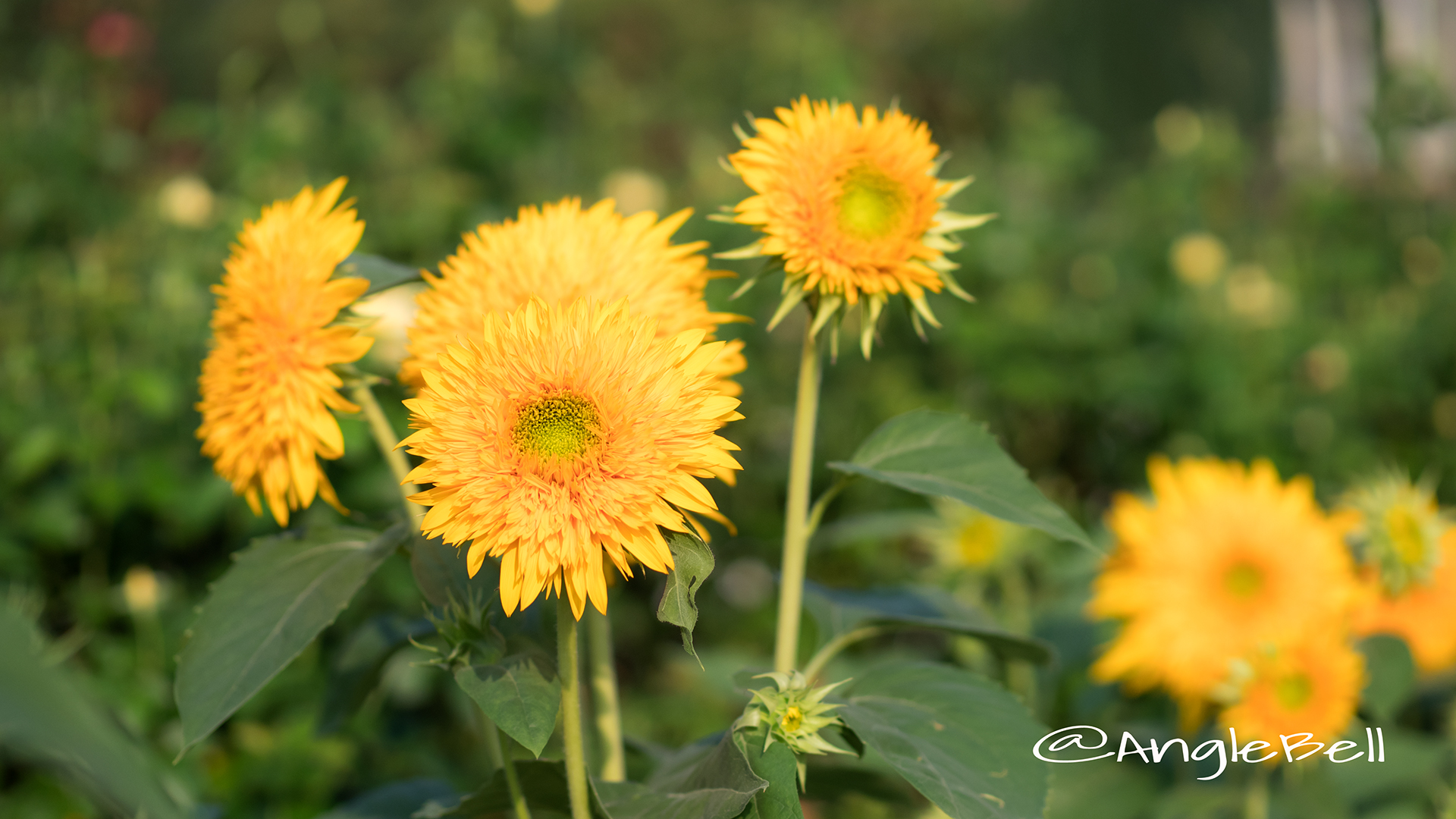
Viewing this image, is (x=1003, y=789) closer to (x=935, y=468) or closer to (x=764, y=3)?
(x=935, y=468)

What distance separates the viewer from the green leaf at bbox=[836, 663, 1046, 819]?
65cm

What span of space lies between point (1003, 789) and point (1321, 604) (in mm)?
777

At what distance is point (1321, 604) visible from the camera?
4.14 ft

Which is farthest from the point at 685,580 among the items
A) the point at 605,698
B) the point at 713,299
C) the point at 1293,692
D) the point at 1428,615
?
the point at 713,299

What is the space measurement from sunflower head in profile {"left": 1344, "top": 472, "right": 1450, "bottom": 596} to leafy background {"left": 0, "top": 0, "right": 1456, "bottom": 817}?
25 centimetres

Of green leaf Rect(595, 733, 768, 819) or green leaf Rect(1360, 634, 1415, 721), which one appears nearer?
green leaf Rect(595, 733, 768, 819)

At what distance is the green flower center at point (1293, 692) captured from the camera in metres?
1.16

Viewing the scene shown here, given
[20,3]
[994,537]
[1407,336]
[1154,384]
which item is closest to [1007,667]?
[994,537]

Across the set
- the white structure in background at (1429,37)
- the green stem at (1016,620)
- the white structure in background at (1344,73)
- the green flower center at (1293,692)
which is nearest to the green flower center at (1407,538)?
the green flower center at (1293,692)

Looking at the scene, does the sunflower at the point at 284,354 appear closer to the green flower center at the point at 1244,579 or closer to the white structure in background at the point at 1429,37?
the green flower center at the point at 1244,579

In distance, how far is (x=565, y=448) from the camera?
0.62m

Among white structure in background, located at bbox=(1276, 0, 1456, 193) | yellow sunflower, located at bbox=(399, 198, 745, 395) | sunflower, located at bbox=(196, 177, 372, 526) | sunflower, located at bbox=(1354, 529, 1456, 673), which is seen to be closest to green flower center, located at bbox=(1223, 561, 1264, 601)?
sunflower, located at bbox=(1354, 529, 1456, 673)

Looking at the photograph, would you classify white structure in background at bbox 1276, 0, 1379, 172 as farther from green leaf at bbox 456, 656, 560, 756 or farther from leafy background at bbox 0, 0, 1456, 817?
green leaf at bbox 456, 656, 560, 756

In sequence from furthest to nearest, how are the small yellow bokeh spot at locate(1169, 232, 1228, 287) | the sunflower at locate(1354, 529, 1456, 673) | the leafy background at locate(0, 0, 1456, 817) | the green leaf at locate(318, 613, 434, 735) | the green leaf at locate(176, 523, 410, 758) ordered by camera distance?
the small yellow bokeh spot at locate(1169, 232, 1228, 287) → the leafy background at locate(0, 0, 1456, 817) → the sunflower at locate(1354, 529, 1456, 673) → the green leaf at locate(318, 613, 434, 735) → the green leaf at locate(176, 523, 410, 758)
